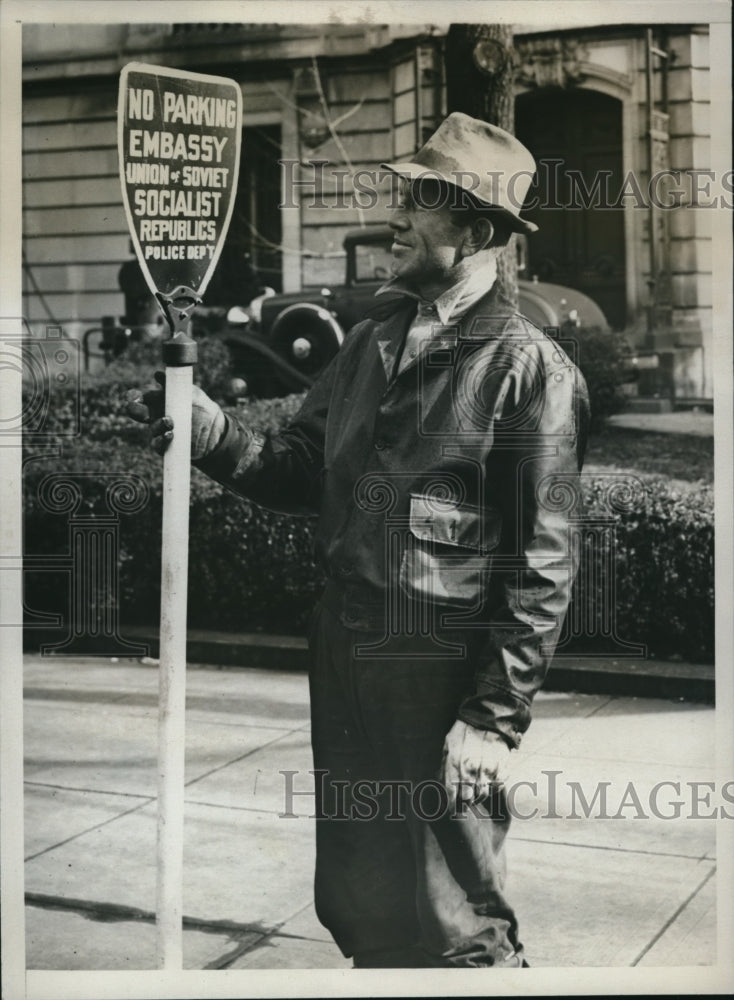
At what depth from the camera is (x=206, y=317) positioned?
18.7 ft

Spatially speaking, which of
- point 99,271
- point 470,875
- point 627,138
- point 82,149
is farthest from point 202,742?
point 627,138

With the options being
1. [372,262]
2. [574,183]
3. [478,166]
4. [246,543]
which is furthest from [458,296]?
[246,543]

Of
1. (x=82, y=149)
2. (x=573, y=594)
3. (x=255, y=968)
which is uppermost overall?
(x=82, y=149)

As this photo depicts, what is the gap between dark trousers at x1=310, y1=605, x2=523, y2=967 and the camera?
3.81m

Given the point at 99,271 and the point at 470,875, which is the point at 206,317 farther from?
the point at 470,875

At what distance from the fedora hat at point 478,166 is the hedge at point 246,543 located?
1.06 meters

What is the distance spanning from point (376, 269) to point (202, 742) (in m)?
1.84

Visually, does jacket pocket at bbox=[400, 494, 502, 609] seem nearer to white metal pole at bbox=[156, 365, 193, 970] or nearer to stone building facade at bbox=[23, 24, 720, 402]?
white metal pole at bbox=[156, 365, 193, 970]

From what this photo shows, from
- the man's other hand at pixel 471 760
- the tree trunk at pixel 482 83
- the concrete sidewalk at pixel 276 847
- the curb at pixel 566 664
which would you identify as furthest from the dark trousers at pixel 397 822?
the tree trunk at pixel 482 83

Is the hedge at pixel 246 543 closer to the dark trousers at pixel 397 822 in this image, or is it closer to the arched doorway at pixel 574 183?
the arched doorway at pixel 574 183

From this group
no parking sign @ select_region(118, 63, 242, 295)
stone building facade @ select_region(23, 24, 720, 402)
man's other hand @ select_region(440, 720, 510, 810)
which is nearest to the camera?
man's other hand @ select_region(440, 720, 510, 810)

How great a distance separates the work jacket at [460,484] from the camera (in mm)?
3615

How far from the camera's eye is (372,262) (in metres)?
5.12

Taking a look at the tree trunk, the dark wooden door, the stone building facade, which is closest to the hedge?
the dark wooden door
